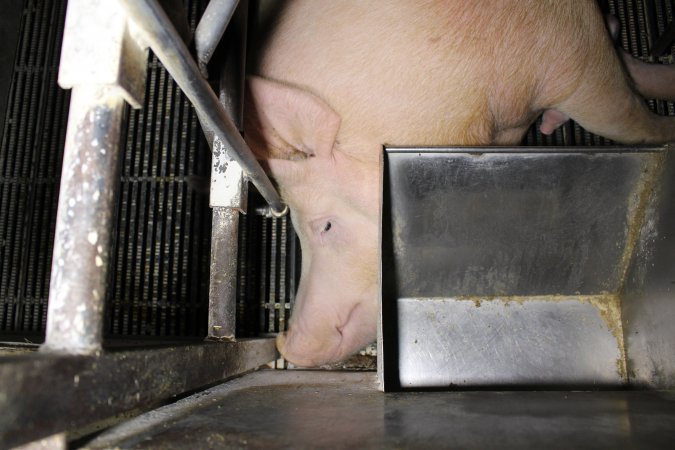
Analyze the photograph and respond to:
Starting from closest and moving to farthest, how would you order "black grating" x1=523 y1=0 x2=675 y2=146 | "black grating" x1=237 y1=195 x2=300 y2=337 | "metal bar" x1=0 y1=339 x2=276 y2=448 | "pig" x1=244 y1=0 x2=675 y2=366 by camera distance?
1. "metal bar" x1=0 y1=339 x2=276 y2=448
2. "pig" x1=244 y1=0 x2=675 y2=366
3. "black grating" x1=237 y1=195 x2=300 y2=337
4. "black grating" x1=523 y1=0 x2=675 y2=146

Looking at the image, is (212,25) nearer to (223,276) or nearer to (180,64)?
(180,64)

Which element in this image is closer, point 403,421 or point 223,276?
point 403,421

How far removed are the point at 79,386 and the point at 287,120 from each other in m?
1.08

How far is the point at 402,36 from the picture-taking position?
1433 millimetres

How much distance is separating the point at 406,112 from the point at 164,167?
117 centimetres

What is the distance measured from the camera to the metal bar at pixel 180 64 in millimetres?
688

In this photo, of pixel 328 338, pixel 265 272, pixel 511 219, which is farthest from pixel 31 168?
pixel 511 219

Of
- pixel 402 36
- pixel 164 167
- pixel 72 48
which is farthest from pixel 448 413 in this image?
pixel 164 167

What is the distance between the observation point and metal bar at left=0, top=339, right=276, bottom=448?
531 millimetres

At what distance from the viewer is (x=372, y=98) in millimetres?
1472

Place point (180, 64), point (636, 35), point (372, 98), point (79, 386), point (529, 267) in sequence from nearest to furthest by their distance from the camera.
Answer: point (79, 386) < point (180, 64) < point (372, 98) < point (529, 267) < point (636, 35)

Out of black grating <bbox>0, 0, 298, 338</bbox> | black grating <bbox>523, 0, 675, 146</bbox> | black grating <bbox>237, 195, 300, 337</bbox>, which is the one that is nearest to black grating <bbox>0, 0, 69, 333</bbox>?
black grating <bbox>0, 0, 298, 338</bbox>

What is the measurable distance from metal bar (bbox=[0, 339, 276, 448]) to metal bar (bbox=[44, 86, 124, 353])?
0.13ft

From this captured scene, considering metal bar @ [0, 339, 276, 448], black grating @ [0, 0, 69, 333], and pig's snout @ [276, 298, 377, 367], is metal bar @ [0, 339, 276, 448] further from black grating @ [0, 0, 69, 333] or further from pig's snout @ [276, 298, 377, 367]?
black grating @ [0, 0, 69, 333]
